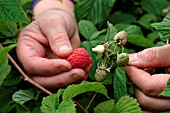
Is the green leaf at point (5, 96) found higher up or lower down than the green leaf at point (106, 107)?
lower down

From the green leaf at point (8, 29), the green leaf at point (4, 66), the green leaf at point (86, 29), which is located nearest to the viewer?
the green leaf at point (4, 66)

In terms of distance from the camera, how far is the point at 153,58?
1.08m

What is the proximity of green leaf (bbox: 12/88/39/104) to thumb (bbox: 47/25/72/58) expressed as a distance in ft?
0.53

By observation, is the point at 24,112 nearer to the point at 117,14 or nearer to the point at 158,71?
the point at 158,71

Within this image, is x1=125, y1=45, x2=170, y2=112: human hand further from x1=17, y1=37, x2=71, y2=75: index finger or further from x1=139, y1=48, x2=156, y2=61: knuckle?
x1=17, y1=37, x2=71, y2=75: index finger

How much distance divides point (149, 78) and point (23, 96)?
0.43 metres

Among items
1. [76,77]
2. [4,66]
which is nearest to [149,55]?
[76,77]

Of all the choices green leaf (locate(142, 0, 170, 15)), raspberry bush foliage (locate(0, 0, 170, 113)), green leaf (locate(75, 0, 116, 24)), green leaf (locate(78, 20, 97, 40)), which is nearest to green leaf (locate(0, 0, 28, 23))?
raspberry bush foliage (locate(0, 0, 170, 113))

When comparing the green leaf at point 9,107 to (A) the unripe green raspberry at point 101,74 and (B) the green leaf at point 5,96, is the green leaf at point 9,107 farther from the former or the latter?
(A) the unripe green raspberry at point 101,74

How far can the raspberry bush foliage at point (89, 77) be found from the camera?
2.96ft

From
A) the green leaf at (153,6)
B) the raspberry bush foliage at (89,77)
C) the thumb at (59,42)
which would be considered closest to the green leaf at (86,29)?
the raspberry bush foliage at (89,77)

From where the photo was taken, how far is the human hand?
103 centimetres

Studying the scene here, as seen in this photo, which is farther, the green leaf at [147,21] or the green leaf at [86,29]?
the green leaf at [147,21]

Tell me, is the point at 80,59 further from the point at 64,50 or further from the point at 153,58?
the point at 153,58
